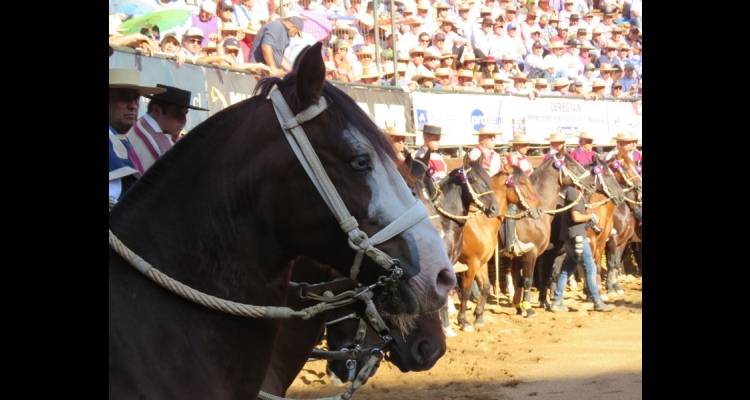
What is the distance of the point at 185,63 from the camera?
10000mm

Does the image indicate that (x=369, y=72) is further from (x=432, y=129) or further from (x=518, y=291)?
(x=518, y=291)

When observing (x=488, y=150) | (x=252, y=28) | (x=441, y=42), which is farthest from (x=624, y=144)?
(x=252, y=28)

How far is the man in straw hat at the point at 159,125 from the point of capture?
176 inches

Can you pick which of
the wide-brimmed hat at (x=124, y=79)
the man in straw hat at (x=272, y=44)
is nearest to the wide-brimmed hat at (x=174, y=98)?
the wide-brimmed hat at (x=124, y=79)

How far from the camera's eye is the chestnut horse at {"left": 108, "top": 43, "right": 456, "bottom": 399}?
2.86 meters

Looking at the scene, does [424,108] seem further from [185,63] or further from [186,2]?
[185,63]

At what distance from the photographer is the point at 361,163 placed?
290 centimetres

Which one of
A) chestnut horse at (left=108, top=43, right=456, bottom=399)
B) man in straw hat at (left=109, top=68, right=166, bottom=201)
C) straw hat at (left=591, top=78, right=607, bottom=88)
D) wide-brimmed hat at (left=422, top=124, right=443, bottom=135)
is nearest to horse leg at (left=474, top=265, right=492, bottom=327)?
wide-brimmed hat at (left=422, top=124, right=443, bottom=135)

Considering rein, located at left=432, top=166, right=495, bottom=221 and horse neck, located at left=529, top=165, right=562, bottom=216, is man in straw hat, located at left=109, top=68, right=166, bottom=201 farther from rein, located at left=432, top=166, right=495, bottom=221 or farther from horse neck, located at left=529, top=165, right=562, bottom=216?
horse neck, located at left=529, top=165, right=562, bottom=216

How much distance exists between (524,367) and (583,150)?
31.5ft

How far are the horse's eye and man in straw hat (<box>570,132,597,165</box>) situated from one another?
1651 centimetres

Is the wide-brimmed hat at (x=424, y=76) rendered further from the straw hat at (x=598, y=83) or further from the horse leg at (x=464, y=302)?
the straw hat at (x=598, y=83)

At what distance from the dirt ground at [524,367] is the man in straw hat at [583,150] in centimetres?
517
